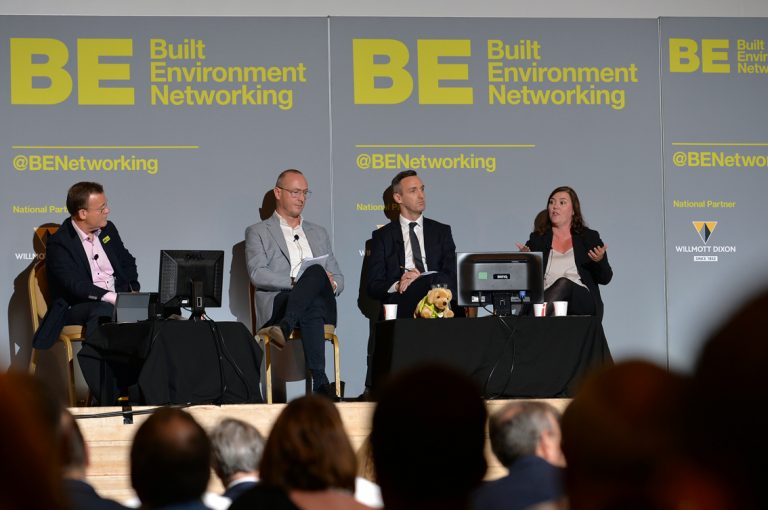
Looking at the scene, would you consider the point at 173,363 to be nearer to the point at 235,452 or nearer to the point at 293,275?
the point at 293,275

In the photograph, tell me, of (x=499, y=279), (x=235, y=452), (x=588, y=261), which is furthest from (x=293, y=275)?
(x=235, y=452)

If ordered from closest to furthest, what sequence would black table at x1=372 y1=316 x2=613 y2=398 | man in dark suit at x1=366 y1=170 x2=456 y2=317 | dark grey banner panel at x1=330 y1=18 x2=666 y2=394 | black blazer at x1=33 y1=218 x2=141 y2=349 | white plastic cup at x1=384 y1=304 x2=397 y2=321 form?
black table at x1=372 y1=316 x2=613 y2=398
white plastic cup at x1=384 y1=304 x2=397 y2=321
black blazer at x1=33 y1=218 x2=141 y2=349
man in dark suit at x1=366 y1=170 x2=456 y2=317
dark grey banner panel at x1=330 y1=18 x2=666 y2=394

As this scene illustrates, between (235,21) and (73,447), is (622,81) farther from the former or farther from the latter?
(73,447)

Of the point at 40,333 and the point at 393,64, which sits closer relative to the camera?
the point at 40,333

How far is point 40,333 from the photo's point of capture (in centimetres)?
593

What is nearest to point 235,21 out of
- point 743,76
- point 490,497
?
point 743,76

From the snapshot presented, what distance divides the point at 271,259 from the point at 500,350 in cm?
191

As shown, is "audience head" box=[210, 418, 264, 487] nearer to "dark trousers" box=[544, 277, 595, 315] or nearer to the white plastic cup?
the white plastic cup

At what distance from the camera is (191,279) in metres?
5.57

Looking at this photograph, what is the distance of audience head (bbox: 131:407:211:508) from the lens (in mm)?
1721

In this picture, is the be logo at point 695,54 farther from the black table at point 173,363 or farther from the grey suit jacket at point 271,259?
the black table at point 173,363

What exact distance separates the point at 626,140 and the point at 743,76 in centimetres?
102

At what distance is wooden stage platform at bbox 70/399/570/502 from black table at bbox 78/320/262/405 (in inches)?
11.9

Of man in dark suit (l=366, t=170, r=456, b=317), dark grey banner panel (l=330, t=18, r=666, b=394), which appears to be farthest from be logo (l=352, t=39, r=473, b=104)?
man in dark suit (l=366, t=170, r=456, b=317)
